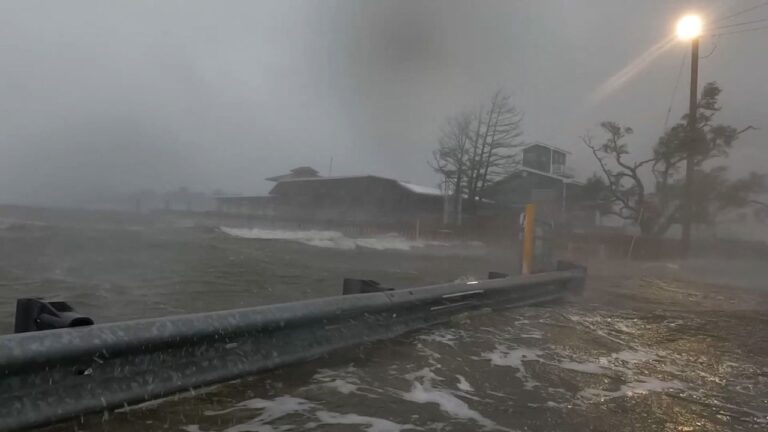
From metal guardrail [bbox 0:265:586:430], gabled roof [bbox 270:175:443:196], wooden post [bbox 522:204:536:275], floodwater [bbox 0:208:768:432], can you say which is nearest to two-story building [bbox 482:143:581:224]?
gabled roof [bbox 270:175:443:196]

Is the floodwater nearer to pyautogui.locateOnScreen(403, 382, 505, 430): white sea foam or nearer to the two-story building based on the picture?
pyautogui.locateOnScreen(403, 382, 505, 430): white sea foam

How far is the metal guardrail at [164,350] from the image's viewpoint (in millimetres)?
2127

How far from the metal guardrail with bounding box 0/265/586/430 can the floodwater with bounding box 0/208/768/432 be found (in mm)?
82

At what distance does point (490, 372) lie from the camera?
3.60 m

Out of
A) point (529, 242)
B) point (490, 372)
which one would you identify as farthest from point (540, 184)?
point (490, 372)

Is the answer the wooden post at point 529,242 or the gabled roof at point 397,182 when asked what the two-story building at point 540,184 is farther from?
the wooden post at point 529,242

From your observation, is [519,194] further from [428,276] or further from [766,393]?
[766,393]

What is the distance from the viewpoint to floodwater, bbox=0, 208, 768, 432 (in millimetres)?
2613

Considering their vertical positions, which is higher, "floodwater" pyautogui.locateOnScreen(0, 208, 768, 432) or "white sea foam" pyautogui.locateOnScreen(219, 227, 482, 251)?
"white sea foam" pyautogui.locateOnScreen(219, 227, 482, 251)

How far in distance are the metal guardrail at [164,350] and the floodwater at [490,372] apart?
82 millimetres

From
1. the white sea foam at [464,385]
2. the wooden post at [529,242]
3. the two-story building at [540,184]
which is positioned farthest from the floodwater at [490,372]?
the two-story building at [540,184]

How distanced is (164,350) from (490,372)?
81.5 inches

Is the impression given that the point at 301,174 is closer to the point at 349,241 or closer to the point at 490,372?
the point at 349,241

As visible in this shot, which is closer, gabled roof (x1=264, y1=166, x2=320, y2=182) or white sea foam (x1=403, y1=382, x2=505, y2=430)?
white sea foam (x1=403, y1=382, x2=505, y2=430)
